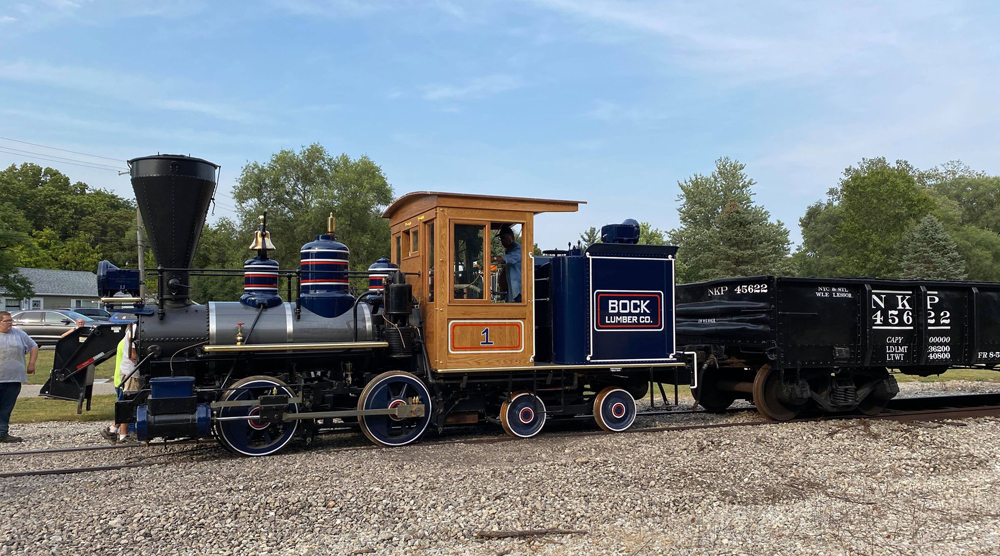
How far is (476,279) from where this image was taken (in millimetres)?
8242

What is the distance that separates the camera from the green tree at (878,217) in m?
43.6

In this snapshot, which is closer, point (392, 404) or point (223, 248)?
point (392, 404)

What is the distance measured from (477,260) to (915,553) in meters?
4.99

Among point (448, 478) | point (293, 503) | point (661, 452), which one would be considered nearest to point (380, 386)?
point (448, 478)

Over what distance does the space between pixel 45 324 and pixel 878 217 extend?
43.8 m

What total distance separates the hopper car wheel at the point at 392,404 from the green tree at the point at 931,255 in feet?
117

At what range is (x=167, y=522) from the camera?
512cm

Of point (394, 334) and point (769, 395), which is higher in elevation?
point (394, 334)

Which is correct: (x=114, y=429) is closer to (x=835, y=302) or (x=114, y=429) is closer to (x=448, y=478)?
(x=448, y=478)

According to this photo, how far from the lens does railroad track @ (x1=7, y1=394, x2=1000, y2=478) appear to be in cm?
724

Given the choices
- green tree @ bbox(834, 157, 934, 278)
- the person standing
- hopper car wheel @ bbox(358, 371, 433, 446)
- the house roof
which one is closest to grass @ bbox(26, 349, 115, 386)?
the person standing

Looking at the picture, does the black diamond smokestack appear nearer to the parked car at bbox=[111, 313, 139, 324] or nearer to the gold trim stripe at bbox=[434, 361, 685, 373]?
the parked car at bbox=[111, 313, 139, 324]

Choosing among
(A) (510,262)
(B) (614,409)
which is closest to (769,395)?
(B) (614,409)

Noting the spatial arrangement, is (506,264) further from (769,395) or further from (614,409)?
(769,395)
